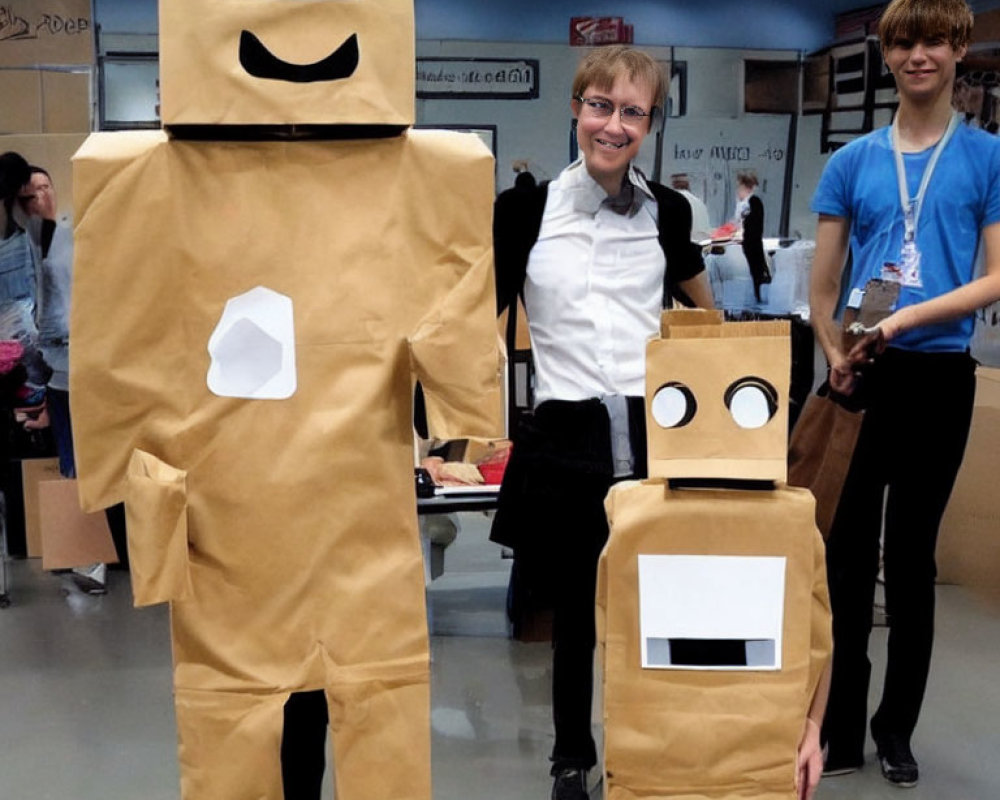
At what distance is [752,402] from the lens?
57.1 inches

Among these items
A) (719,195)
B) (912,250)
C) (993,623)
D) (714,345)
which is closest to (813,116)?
(719,195)

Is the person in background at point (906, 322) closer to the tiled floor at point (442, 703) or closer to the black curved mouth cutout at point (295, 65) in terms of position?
the tiled floor at point (442, 703)

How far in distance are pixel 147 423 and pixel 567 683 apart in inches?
36.2

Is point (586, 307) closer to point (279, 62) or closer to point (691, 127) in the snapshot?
point (279, 62)

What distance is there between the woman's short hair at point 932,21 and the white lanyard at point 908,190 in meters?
0.16

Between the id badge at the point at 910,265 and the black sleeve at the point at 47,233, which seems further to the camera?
the black sleeve at the point at 47,233

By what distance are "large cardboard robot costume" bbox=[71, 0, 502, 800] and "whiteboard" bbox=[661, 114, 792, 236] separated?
13.2ft

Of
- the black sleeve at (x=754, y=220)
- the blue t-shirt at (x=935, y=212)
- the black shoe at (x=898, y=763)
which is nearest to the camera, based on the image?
the blue t-shirt at (x=935, y=212)

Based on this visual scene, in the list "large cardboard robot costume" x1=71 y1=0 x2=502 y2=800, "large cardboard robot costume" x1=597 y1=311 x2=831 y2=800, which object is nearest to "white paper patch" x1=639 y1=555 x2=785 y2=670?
"large cardboard robot costume" x1=597 y1=311 x2=831 y2=800

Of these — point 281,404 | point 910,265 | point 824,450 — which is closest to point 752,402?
point 281,404

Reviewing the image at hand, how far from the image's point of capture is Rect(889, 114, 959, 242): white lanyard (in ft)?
7.11

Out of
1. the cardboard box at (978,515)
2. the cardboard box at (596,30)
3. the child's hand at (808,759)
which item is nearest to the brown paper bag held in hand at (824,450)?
the child's hand at (808,759)

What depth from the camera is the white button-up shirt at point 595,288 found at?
190cm

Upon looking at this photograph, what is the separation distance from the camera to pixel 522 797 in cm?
237
